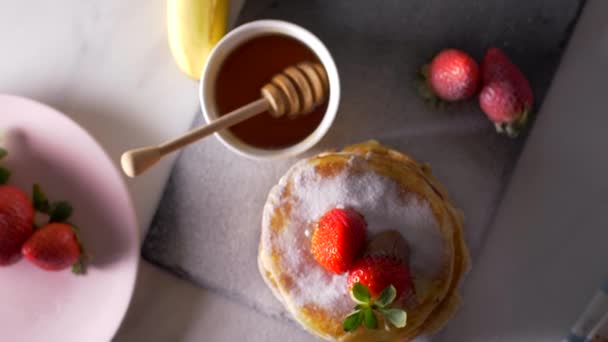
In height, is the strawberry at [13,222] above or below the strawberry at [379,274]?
below

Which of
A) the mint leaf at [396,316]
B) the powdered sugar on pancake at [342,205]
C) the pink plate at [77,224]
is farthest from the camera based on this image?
the pink plate at [77,224]

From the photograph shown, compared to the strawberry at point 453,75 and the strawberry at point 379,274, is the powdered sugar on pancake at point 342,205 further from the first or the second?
the strawberry at point 453,75

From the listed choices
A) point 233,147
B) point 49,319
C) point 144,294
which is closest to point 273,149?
point 233,147

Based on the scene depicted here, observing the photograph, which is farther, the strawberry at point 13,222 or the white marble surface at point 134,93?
the white marble surface at point 134,93

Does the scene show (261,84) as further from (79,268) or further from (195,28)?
(79,268)

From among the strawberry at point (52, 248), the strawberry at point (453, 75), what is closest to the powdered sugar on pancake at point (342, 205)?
the strawberry at point (453, 75)

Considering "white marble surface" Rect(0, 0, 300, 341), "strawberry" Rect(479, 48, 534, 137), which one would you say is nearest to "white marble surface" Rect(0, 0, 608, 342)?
"white marble surface" Rect(0, 0, 300, 341)

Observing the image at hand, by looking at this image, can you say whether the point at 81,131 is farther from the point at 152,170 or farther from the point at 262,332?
the point at 262,332
